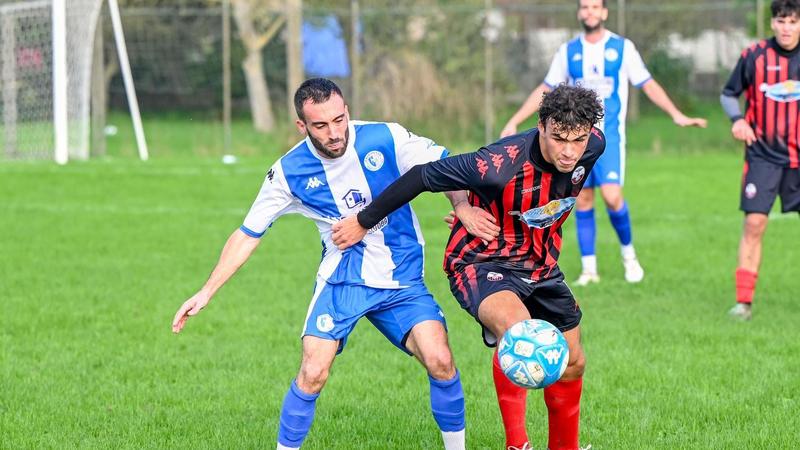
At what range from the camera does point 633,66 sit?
32.9 feet

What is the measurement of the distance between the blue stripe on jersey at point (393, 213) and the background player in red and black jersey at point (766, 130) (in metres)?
3.70

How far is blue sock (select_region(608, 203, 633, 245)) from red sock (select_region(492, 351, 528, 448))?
506 cm

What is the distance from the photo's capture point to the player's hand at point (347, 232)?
5.16 m

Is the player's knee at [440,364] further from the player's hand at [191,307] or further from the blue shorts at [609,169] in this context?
the blue shorts at [609,169]

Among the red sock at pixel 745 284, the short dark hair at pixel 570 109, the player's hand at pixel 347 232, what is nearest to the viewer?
the short dark hair at pixel 570 109

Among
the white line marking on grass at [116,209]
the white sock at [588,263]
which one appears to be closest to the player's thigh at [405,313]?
the white sock at [588,263]

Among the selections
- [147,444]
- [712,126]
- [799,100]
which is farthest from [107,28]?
[147,444]

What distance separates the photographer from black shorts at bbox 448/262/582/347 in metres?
5.19

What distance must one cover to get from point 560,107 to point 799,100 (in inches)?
167

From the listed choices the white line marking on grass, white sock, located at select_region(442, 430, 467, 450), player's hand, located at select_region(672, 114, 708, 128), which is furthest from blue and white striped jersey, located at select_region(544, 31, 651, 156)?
the white line marking on grass

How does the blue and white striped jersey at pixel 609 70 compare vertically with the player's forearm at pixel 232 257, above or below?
above

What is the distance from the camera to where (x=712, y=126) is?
22.6 metres

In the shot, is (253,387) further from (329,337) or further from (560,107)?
(560,107)

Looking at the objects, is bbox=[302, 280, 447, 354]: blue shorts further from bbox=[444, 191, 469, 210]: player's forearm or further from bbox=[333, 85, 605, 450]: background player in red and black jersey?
bbox=[444, 191, 469, 210]: player's forearm
